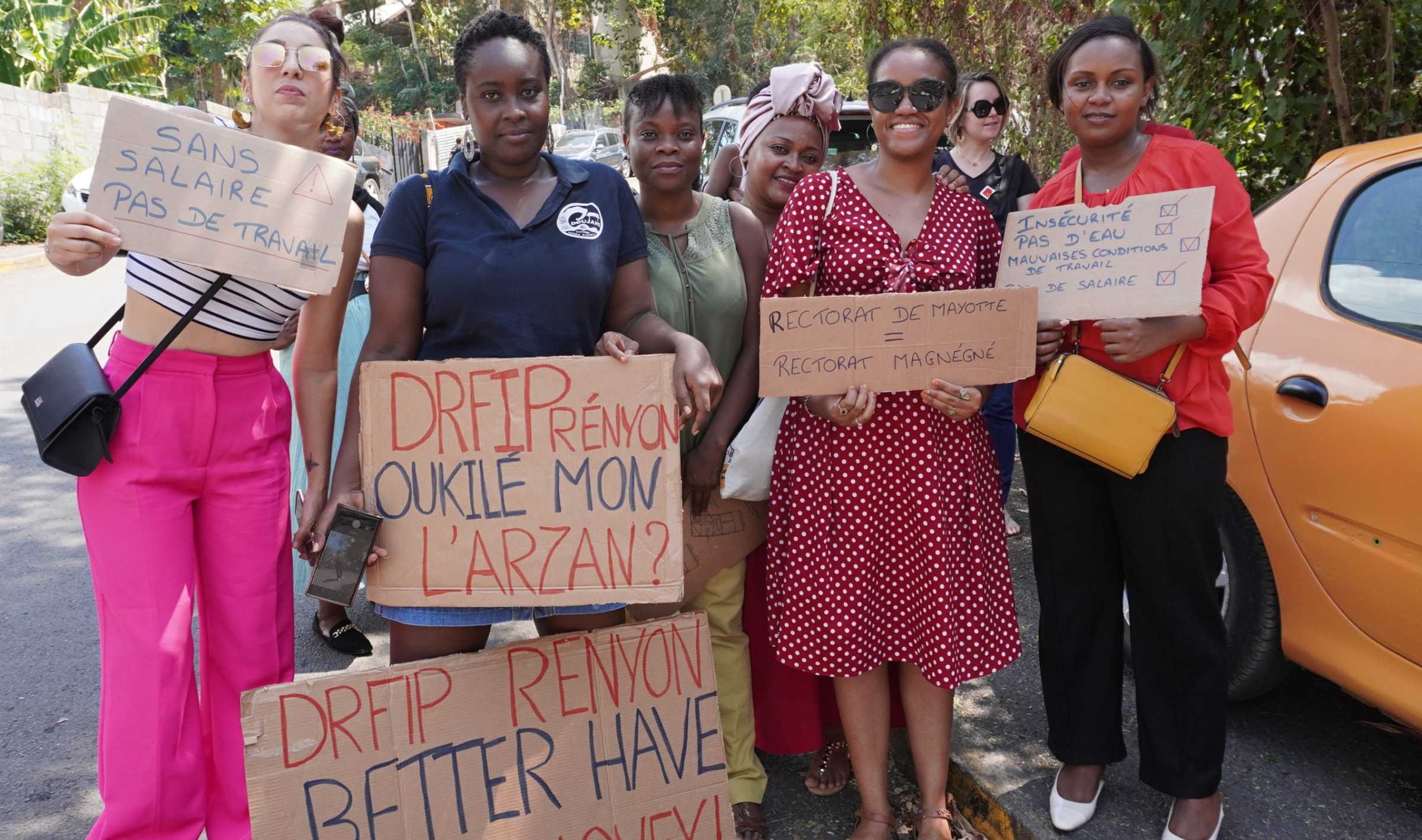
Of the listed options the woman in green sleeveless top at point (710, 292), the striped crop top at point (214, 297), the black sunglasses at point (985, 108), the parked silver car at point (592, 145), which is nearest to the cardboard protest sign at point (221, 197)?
the striped crop top at point (214, 297)

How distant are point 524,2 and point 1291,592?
33.1 meters

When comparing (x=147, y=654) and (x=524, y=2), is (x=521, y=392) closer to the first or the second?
(x=147, y=654)

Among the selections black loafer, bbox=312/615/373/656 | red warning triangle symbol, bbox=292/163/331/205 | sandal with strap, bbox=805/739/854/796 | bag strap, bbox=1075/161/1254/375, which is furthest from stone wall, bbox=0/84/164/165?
bag strap, bbox=1075/161/1254/375

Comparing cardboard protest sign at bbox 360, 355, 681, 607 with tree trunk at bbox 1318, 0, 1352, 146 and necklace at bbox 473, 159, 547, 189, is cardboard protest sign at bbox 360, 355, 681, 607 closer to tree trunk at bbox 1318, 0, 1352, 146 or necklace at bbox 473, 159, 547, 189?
necklace at bbox 473, 159, 547, 189

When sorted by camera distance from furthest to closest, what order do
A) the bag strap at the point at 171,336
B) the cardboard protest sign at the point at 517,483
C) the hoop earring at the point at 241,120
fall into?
the hoop earring at the point at 241,120 < the bag strap at the point at 171,336 < the cardboard protest sign at the point at 517,483

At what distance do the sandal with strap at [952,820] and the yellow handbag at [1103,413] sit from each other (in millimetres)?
1002

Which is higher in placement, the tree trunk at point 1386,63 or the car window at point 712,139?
the car window at point 712,139

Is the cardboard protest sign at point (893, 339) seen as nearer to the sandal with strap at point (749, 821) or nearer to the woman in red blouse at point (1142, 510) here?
the woman in red blouse at point (1142, 510)

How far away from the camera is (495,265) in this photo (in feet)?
7.35

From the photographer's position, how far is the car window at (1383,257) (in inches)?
107

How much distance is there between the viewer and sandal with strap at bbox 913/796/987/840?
276cm

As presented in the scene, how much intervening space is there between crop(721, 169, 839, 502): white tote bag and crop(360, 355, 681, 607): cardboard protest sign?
58cm

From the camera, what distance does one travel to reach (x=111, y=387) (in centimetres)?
231

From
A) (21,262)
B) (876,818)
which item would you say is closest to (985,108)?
(876,818)
